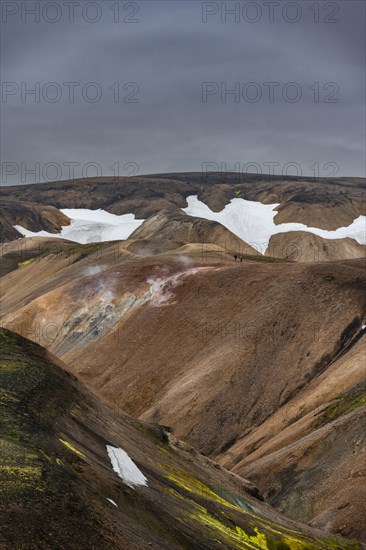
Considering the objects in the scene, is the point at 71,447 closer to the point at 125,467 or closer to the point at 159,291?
the point at 125,467

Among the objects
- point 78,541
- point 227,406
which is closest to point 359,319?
point 227,406

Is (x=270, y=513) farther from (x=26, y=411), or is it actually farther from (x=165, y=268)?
(x=165, y=268)

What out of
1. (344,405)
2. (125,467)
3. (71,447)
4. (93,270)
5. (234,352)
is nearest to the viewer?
(71,447)

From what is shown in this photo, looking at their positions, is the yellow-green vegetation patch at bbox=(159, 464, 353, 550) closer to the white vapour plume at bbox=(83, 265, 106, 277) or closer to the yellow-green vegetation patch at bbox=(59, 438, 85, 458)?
the yellow-green vegetation patch at bbox=(59, 438, 85, 458)

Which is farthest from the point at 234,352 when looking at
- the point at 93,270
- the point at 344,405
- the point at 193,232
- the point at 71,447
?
the point at 193,232

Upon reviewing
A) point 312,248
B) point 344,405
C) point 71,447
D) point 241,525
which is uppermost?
point 71,447

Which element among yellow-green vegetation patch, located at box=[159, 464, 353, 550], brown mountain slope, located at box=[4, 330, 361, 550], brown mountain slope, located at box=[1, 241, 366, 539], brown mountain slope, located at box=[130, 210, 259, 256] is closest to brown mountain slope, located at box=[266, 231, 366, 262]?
brown mountain slope, located at box=[130, 210, 259, 256]
